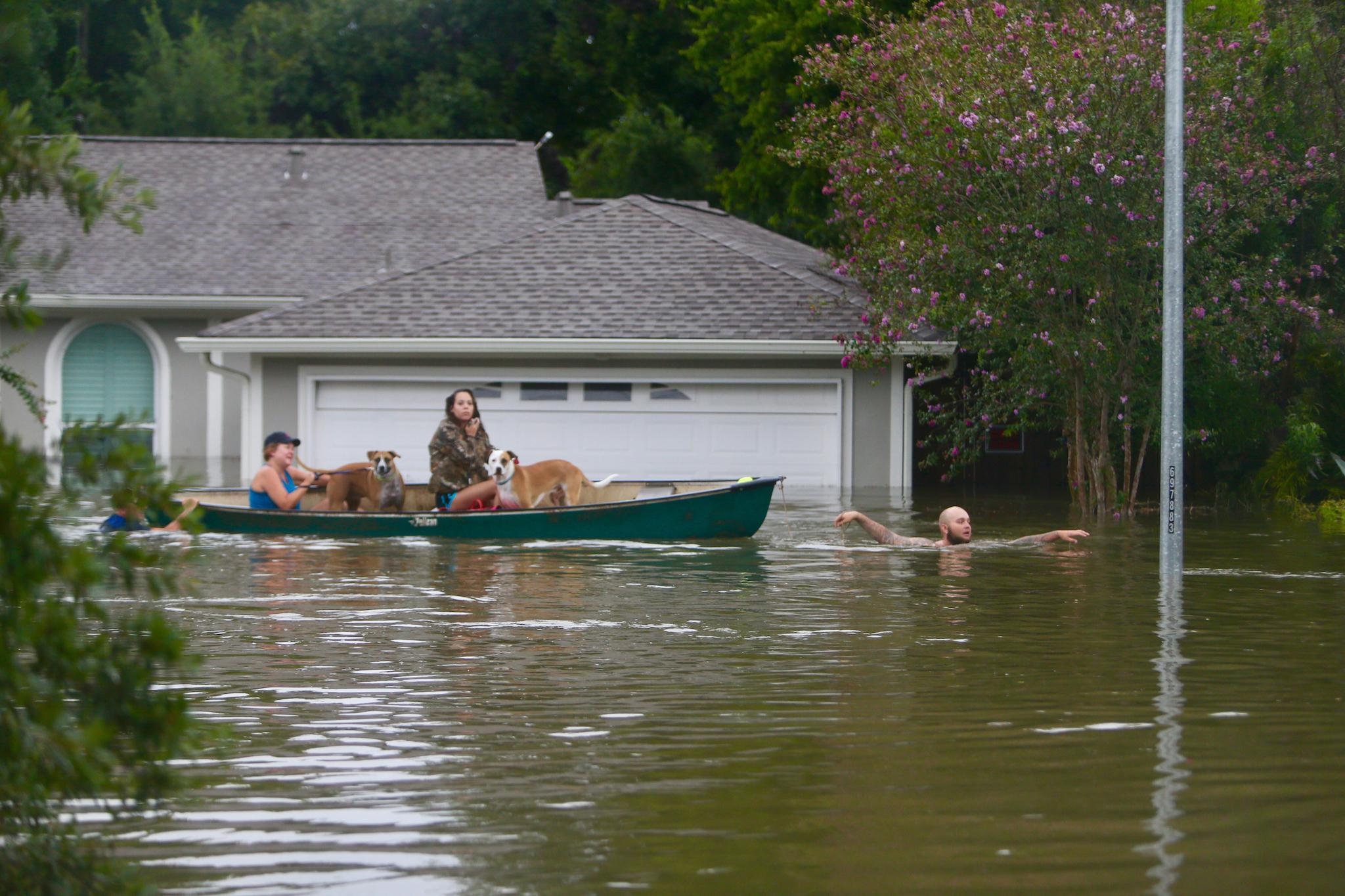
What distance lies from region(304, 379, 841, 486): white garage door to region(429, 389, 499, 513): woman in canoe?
6.18 metres

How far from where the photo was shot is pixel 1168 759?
6195 mm

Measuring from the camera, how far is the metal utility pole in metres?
12.0

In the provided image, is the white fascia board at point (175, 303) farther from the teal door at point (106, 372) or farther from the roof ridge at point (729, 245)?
the roof ridge at point (729, 245)

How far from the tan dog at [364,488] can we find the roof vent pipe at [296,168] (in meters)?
15.8

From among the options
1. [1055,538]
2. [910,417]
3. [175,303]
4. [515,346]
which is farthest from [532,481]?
[175,303]

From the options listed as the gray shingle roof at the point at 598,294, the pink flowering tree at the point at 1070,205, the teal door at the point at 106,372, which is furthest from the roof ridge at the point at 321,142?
the pink flowering tree at the point at 1070,205

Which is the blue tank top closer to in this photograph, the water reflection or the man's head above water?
the man's head above water

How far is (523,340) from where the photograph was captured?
72.1 feet

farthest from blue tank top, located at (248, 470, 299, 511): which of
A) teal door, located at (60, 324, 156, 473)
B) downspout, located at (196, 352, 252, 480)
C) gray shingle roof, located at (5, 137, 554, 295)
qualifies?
teal door, located at (60, 324, 156, 473)

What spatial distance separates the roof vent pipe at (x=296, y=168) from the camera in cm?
3150

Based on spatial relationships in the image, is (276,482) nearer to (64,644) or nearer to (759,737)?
(759,737)

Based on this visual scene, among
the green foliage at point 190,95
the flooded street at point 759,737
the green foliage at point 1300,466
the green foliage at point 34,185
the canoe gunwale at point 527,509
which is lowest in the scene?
the flooded street at point 759,737

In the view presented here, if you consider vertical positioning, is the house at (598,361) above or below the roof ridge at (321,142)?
below

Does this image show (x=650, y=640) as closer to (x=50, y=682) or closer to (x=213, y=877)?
(x=213, y=877)
